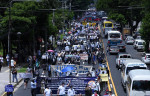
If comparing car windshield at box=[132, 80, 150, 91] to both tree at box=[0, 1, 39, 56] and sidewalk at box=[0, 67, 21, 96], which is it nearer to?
sidewalk at box=[0, 67, 21, 96]

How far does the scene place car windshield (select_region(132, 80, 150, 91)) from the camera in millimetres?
24172

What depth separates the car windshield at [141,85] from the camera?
24.2 metres

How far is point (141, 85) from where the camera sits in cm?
2428

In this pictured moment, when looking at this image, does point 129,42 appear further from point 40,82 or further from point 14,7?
point 40,82

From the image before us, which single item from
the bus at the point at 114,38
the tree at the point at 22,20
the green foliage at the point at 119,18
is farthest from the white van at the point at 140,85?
the green foliage at the point at 119,18

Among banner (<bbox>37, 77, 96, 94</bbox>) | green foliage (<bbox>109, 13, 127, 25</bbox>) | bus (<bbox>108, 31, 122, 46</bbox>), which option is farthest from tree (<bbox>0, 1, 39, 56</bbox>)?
green foliage (<bbox>109, 13, 127, 25</bbox>)

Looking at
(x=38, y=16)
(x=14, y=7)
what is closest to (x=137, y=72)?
(x=14, y=7)

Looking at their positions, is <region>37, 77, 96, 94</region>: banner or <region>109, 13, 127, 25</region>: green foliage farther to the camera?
<region>109, 13, 127, 25</region>: green foliage

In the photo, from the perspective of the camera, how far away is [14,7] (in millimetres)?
51719

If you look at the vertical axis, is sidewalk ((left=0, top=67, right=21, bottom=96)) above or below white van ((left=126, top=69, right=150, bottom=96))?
below

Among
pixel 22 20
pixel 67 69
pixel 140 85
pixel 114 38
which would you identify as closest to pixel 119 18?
pixel 114 38

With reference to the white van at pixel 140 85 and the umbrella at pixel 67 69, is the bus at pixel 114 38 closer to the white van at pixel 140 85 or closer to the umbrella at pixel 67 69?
the umbrella at pixel 67 69

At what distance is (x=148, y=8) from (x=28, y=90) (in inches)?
1079

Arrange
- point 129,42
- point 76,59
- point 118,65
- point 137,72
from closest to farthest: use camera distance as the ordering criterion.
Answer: point 137,72
point 118,65
point 76,59
point 129,42
